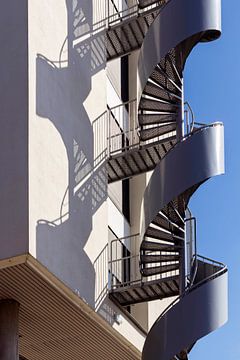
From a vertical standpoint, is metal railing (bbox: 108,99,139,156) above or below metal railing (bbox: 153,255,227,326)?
above

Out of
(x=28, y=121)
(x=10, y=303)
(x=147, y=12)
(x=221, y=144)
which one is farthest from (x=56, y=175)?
(x=147, y=12)

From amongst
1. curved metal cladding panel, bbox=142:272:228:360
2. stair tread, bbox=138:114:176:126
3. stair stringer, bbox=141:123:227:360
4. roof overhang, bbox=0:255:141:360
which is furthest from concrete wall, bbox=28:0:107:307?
curved metal cladding panel, bbox=142:272:228:360

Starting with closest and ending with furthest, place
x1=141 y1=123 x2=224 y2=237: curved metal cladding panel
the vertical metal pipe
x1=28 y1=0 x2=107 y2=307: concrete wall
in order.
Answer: x1=28 y1=0 x2=107 y2=307: concrete wall
x1=141 y1=123 x2=224 y2=237: curved metal cladding panel
the vertical metal pipe

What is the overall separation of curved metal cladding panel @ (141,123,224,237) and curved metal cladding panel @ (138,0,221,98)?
6.53 feet

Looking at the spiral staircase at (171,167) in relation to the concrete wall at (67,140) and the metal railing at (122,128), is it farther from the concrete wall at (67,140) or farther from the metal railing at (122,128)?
the concrete wall at (67,140)

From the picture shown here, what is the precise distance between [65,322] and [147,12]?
299 inches

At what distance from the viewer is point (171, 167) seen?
20797 mm

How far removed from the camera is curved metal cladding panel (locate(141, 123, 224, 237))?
20.7 metres

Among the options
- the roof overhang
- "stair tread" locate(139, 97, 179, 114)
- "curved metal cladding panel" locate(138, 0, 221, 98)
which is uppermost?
"curved metal cladding panel" locate(138, 0, 221, 98)

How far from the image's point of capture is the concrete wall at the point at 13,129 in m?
17.4

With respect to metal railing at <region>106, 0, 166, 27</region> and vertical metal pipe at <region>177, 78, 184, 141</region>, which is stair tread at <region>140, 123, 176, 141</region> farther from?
metal railing at <region>106, 0, 166, 27</region>

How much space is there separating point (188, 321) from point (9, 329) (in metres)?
3.65

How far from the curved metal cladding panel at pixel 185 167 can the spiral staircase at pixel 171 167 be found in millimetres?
21

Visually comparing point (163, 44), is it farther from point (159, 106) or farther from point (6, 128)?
point (6, 128)
